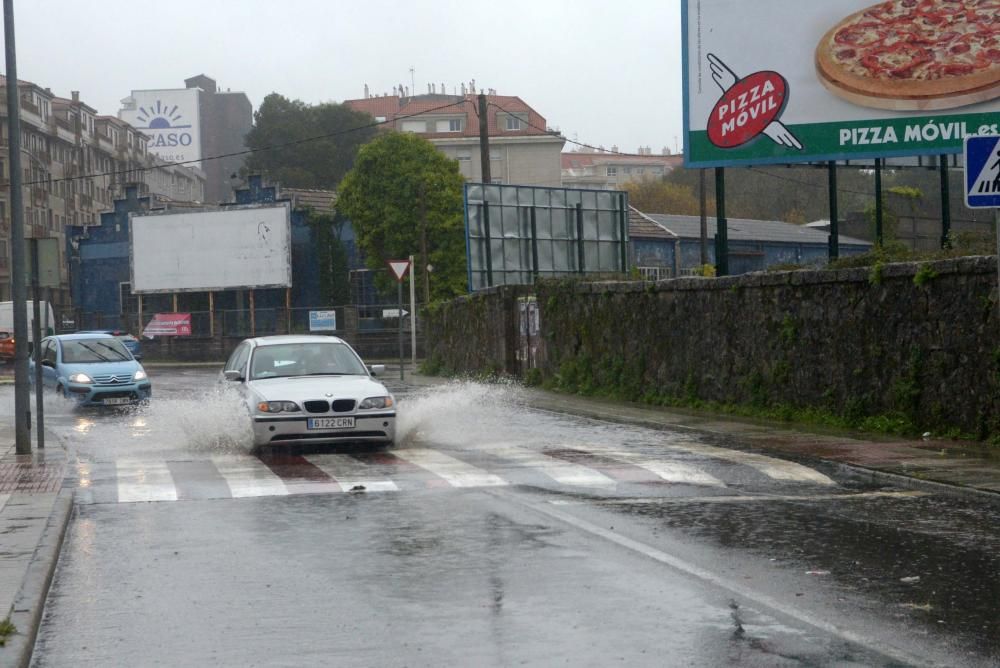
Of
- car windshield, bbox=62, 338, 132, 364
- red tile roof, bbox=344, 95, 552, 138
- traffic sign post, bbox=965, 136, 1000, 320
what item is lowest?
car windshield, bbox=62, 338, 132, 364

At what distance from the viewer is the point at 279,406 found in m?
15.5

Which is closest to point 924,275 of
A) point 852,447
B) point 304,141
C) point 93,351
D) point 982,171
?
point 852,447

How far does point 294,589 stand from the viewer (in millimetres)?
8031

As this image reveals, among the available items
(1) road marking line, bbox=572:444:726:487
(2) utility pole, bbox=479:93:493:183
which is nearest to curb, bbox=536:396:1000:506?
(1) road marking line, bbox=572:444:726:487

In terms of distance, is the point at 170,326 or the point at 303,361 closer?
the point at 303,361

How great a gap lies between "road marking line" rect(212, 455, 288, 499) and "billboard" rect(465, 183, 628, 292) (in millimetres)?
23144

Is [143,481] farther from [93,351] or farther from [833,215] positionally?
[833,215]

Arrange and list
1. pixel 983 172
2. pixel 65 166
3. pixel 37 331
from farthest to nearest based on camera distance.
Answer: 1. pixel 65 166
2. pixel 37 331
3. pixel 983 172

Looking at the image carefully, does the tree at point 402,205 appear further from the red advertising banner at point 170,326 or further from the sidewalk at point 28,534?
the sidewalk at point 28,534

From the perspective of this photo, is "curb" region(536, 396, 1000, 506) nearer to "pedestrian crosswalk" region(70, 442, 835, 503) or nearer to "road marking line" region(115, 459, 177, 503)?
"pedestrian crosswalk" region(70, 442, 835, 503)

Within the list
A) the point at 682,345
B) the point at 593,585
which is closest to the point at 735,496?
the point at 593,585

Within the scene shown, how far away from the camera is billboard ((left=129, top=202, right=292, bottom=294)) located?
6681 cm

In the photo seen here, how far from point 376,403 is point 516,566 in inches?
297

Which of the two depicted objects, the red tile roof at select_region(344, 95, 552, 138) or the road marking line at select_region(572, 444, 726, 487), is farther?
the red tile roof at select_region(344, 95, 552, 138)
